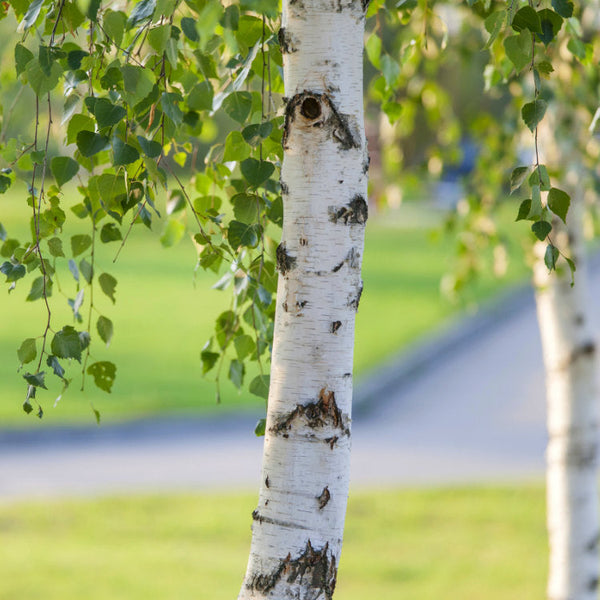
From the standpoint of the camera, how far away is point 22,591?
14.5 feet

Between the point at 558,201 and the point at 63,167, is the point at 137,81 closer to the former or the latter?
the point at 63,167

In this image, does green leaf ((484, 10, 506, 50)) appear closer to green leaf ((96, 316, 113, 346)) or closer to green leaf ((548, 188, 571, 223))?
green leaf ((548, 188, 571, 223))

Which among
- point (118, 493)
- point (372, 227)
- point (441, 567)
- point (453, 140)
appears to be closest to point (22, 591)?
point (118, 493)

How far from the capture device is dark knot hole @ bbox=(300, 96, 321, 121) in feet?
4.72

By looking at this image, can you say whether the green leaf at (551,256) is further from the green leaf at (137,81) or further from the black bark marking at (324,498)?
the green leaf at (137,81)

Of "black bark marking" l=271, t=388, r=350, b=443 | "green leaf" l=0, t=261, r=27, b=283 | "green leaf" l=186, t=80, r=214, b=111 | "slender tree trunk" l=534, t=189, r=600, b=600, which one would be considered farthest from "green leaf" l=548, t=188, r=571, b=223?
"slender tree trunk" l=534, t=189, r=600, b=600

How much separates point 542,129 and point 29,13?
2387 millimetres

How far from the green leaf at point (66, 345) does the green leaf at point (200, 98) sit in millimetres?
442

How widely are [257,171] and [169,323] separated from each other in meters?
10.0

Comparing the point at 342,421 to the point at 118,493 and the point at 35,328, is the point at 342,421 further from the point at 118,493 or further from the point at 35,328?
the point at 35,328

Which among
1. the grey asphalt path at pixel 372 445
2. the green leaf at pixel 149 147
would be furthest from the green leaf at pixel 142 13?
the grey asphalt path at pixel 372 445

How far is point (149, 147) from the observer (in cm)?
143

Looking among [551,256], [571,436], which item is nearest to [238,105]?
[551,256]

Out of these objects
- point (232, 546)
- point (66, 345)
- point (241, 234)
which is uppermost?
point (241, 234)
